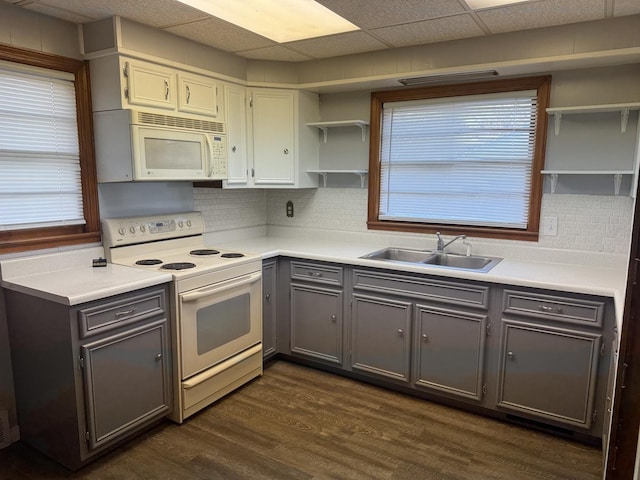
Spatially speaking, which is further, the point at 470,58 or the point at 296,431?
the point at 470,58

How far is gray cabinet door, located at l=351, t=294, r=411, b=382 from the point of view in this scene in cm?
294

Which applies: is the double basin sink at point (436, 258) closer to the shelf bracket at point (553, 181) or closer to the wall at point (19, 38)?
the shelf bracket at point (553, 181)

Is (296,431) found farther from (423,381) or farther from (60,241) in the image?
(60,241)

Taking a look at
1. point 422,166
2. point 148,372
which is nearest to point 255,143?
point 422,166

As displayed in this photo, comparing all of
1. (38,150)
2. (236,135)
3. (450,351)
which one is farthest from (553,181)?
(38,150)

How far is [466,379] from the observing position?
276cm

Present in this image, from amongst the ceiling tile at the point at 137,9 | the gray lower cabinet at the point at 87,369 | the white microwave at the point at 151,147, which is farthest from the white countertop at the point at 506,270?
the ceiling tile at the point at 137,9

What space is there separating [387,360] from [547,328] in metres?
1.00

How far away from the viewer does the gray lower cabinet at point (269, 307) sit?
10.8 feet

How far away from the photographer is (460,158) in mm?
3311

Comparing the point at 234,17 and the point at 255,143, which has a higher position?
the point at 234,17

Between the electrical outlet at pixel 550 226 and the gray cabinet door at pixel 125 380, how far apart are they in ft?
7.97

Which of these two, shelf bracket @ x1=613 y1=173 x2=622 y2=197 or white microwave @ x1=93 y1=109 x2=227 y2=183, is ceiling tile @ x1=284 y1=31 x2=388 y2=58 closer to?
white microwave @ x1=93 y1=109 x2=227 y2=183

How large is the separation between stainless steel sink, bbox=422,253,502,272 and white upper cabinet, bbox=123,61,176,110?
1.96 meters
